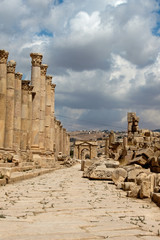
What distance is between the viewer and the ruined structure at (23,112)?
20.2 meters

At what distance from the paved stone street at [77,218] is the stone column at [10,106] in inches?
536

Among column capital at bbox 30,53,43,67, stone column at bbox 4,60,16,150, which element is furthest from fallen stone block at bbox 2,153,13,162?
column capital at bbox 30,53,43,67

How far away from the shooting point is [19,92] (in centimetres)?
2286

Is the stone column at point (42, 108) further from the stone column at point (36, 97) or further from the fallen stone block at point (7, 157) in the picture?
the fallen stone block at point (7, 157)

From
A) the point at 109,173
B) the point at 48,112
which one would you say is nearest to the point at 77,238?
the point at 109,173

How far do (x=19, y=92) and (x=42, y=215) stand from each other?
60.5ft

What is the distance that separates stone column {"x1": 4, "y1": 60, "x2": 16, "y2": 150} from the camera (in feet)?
68.1

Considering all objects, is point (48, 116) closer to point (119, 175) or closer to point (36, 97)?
point (36, 97)

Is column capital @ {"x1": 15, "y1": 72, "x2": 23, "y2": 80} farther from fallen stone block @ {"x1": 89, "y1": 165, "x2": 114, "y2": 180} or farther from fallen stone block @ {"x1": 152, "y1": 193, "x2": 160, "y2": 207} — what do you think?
fallen stone block @ {"x1": 152, "y1": 193, "x2": 160, "y2": 207}

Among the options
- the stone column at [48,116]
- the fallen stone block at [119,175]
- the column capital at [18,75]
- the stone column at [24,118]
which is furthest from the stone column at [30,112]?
the fallen stone block at [119,175]

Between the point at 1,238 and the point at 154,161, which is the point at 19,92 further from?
the point at 1,238

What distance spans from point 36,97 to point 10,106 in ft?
14.2

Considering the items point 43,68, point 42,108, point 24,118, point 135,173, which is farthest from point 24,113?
point 135,173

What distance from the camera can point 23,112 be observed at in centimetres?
2425
